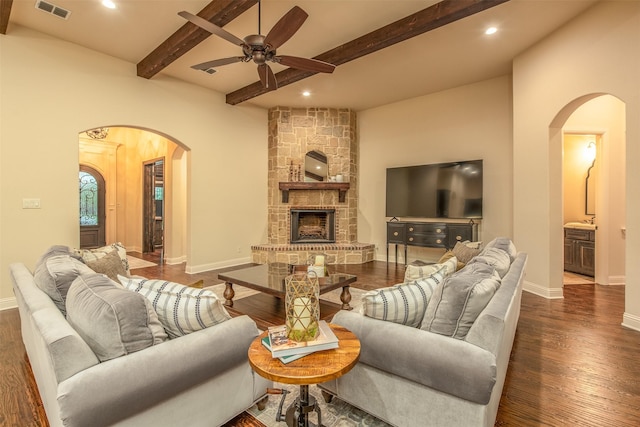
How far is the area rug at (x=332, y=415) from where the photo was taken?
178cm

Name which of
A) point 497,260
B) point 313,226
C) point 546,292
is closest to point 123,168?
point 313,226

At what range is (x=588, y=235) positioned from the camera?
498 cm

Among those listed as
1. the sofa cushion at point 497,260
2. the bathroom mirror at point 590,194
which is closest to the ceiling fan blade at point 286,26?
the sofa cushion at point 497,260

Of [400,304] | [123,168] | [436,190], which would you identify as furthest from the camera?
[123,168]

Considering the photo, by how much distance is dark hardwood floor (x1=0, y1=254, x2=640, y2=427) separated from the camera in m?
1.87

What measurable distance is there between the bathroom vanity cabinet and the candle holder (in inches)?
213

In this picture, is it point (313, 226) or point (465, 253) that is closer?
point (465, 253)

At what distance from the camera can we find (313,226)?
686cm

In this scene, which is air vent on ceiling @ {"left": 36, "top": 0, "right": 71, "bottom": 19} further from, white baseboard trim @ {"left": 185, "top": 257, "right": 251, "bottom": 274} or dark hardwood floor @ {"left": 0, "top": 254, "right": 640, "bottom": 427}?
white baseboard trim @ {"left": 185, "top": 257, "right": 251, "bottom": 274}

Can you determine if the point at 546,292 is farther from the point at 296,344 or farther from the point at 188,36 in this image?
the point at 188,36

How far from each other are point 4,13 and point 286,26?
9.74 feet

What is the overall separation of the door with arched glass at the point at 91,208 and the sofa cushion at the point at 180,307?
7742 mm

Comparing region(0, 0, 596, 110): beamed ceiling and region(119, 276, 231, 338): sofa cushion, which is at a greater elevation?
region(0, 0, 596, 110): beamed ceiling

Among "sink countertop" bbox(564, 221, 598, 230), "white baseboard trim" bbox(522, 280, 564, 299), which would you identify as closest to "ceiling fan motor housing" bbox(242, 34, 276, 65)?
"white baseboard trim" bbox(522, 280, 564, 299)
